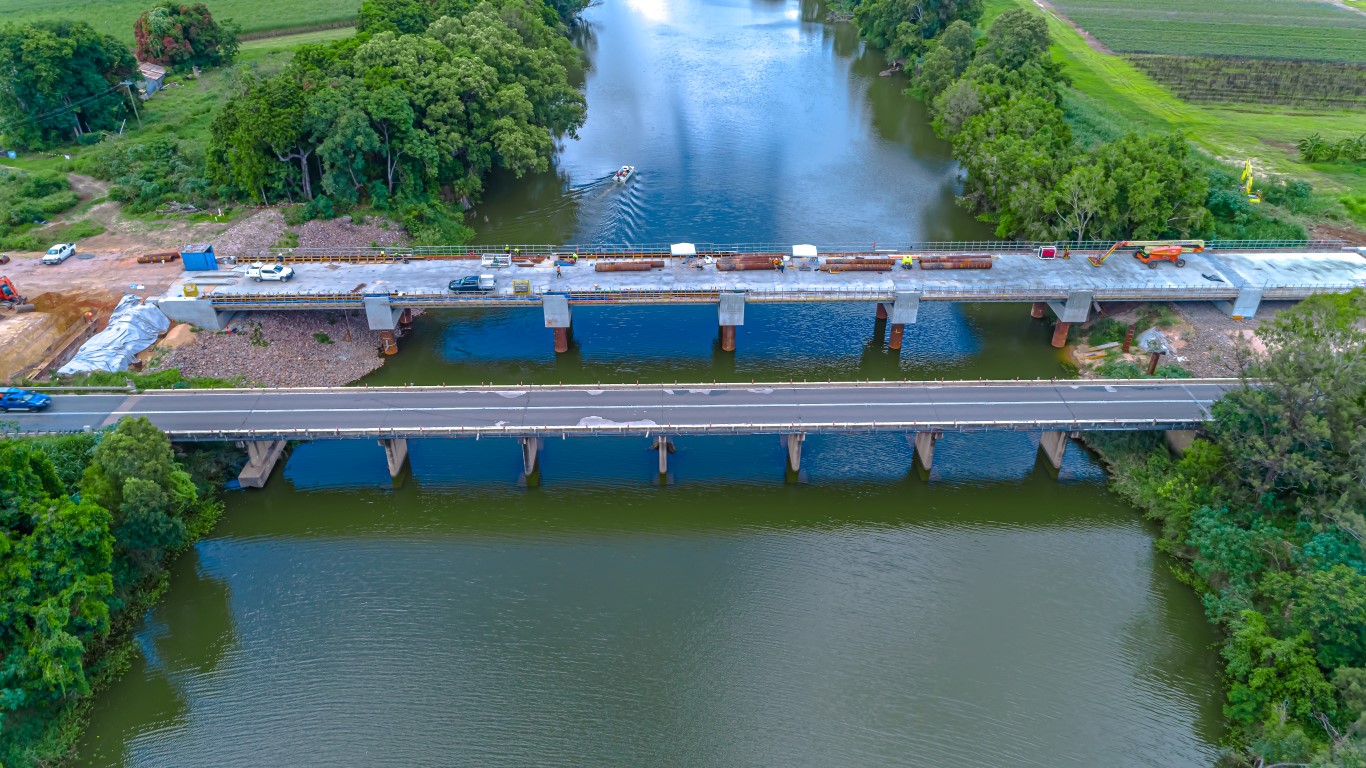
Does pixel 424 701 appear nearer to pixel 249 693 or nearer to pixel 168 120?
pixel 249 693

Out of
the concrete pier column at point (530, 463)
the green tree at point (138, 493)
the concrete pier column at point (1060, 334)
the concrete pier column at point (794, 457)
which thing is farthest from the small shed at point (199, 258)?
the concrete pier column at point (1060, 334)

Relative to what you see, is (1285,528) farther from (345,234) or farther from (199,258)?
(199,258)

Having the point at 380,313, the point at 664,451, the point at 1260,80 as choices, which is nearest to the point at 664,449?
the point at 664,451

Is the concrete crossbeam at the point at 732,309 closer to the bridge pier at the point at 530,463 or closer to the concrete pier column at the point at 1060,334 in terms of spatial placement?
the bridge pier at the point at 530,463

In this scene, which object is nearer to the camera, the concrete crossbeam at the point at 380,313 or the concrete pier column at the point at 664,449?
the concrete pier column at the point at 664,449

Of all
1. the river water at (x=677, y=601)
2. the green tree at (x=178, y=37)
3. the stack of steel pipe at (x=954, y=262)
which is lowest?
the river water at (x=677, y=601)

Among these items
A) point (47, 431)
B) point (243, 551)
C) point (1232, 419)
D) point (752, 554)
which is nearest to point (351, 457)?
point (243, 551)

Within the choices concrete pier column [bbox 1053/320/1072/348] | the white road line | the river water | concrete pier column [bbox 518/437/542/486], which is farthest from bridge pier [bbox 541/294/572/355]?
concrete pier column [bbox 1053/320/1072/348]

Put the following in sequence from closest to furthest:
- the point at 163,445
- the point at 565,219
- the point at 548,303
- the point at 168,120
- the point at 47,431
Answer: the point at 163,445, the point at 47,431, the point at 548,303, the point at 565,219, the point at 168,120
